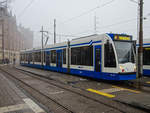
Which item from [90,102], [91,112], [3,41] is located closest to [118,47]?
[90,102]

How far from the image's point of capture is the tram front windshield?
31.2 ft

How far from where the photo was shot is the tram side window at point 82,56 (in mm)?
11445

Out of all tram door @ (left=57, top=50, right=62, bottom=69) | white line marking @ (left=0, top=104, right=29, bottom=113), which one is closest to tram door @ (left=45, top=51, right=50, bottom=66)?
tram door @ (left=57, top=50, right=62, bottom=69)

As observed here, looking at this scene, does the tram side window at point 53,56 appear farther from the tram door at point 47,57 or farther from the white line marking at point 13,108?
the white line marking at point 13,108

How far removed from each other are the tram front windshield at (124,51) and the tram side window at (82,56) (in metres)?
2.36

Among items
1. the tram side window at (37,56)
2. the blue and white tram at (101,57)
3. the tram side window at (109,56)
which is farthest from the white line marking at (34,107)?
the tram side window at (37,56)

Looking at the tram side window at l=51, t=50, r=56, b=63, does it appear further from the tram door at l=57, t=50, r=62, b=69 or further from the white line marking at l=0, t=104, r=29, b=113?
the white line marking at l=0, t=104, r=29, b=113

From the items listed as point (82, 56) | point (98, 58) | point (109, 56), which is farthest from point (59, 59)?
point (109, 56)

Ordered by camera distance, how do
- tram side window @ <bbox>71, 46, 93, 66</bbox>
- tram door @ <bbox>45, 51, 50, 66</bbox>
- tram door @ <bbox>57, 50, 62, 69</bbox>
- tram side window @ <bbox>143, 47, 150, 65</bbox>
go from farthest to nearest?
tram door @ <bbox>45, 51, 50, 66</bbox>
tram door @ <bbox>57, 50, 62, 69</bbox>
tram side window @ <bbox>143, 47, 150, 65</bbox>
tram side window @ <bbox>71, 46, 93, 66</bbox>

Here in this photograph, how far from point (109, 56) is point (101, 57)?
716mm

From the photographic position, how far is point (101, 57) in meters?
10.2

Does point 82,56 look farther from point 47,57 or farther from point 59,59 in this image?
point 47,57

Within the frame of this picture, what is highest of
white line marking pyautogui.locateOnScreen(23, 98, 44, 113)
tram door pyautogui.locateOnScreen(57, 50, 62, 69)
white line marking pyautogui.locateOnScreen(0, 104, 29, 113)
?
tram door pyautogui.locateOnScreen(57, 50, 62, 69)

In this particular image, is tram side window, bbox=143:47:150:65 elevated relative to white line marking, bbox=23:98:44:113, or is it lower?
elevated
